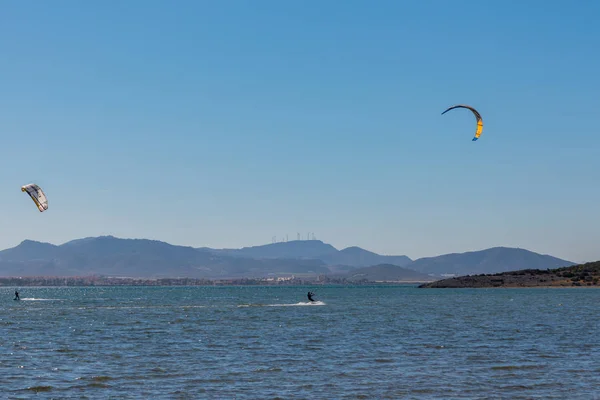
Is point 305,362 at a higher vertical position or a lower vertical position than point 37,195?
lower

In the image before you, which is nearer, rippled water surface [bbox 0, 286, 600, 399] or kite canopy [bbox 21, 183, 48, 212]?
rippled water surface [bbox 0, 286, 600, 399]

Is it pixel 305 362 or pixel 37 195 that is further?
pixel 37 195

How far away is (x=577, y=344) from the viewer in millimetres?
49562

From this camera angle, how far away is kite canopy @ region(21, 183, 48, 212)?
63.6m

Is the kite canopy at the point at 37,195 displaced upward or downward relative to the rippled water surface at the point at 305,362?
upward

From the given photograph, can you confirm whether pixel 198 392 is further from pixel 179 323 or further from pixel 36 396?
pixel 179 323

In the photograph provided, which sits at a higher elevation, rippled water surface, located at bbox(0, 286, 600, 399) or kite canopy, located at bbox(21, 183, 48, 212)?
kite canopy, located at bbox(21, 183, 48, 212)

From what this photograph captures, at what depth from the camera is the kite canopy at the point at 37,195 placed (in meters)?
63.6

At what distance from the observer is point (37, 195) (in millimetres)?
64938

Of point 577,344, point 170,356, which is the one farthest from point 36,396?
point 577,344

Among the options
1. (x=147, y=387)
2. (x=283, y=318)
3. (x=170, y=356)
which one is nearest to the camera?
(x=147, y=387)

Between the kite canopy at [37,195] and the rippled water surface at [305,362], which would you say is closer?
the rippled water surface at [305,362]

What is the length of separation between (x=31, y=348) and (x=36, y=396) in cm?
1973

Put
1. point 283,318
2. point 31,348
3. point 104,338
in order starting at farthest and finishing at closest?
point 283,318
point 104,338
point 31,348
